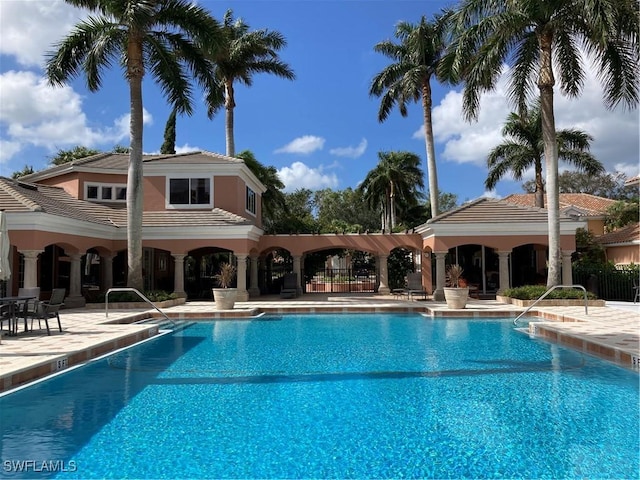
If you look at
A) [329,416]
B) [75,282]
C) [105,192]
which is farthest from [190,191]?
[329,416]

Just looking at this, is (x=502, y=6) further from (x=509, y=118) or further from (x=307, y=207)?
(x=307, y=207)

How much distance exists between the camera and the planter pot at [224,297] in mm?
17906

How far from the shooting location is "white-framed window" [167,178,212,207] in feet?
80.8

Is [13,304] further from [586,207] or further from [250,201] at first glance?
[586,207]

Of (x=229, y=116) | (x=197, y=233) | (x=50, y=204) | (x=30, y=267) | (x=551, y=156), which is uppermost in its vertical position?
(x=229, y=116)

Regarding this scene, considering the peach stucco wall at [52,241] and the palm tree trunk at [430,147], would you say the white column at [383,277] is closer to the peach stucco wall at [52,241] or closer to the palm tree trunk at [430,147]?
the palm tree trunk at [430,147]

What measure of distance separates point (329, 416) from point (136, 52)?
1799cm

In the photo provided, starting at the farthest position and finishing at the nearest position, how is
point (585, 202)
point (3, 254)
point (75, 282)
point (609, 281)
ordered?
point (585, 202), point (609, 281), point (75, 282), point (3, 254)

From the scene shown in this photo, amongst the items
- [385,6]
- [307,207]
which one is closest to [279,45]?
[385,6]

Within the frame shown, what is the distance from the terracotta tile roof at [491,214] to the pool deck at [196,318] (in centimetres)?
543

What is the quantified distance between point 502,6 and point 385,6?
15.2 ft

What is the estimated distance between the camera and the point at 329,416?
643 centimetres

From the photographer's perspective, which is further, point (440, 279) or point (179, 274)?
point (179, 274)

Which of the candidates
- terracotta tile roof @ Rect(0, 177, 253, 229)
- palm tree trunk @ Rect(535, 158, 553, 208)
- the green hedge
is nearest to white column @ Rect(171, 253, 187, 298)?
terracotta tile roof @ Rect(0, 177, 253, 229)
